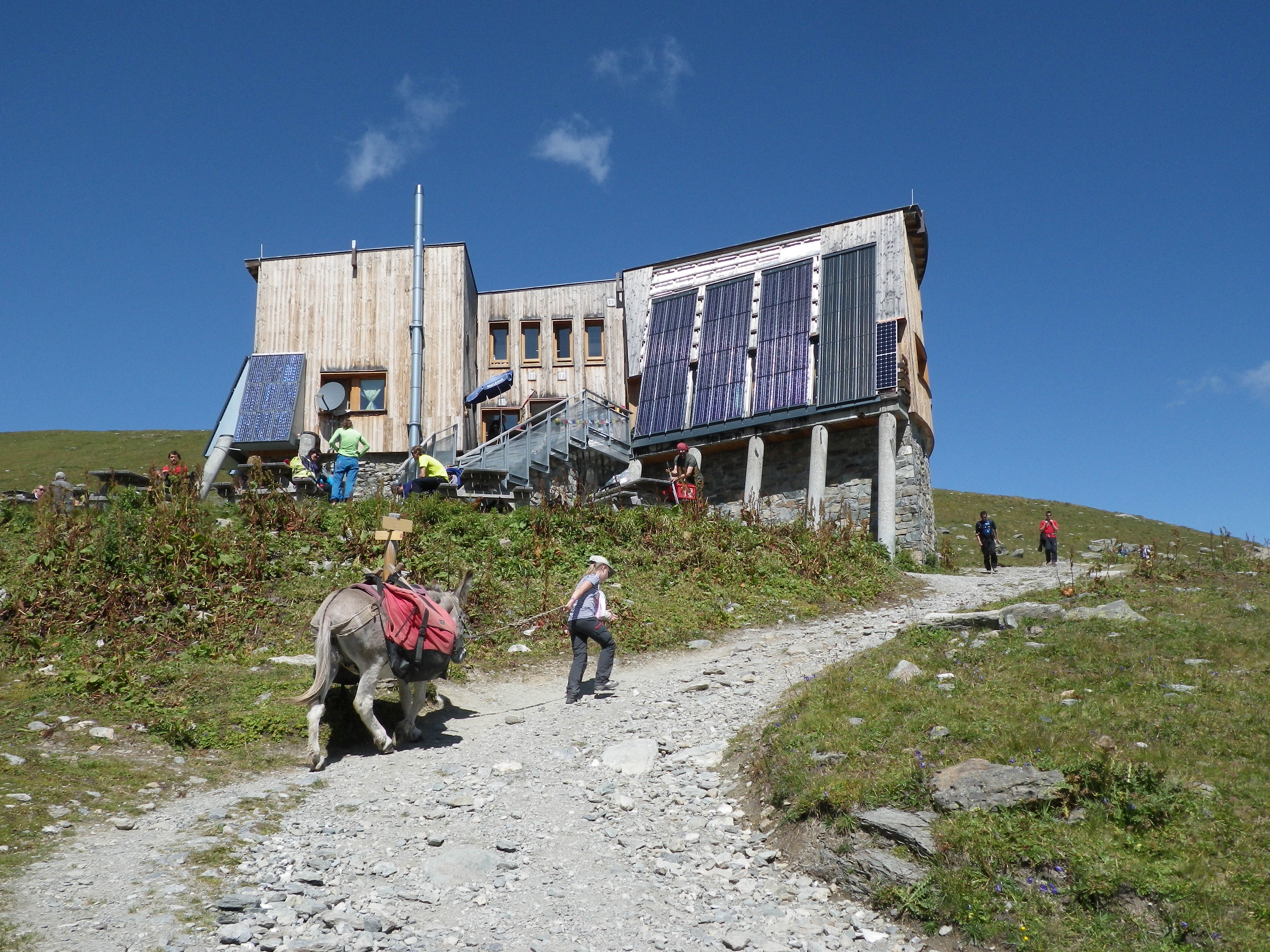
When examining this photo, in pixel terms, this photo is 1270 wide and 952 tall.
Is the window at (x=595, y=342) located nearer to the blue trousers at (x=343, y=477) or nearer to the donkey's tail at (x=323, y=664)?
the blue trousers at (x=343, y=477)

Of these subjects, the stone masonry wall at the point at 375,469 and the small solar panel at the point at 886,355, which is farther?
the stone masonry wall at the point at 375,469

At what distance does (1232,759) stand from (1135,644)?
148 inches

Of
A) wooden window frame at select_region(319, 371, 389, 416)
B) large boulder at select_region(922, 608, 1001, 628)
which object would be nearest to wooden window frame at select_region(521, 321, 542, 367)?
wooden window frame at select_region(319, 371, 389, 416)

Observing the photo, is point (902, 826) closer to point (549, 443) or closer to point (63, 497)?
point (63, 497)

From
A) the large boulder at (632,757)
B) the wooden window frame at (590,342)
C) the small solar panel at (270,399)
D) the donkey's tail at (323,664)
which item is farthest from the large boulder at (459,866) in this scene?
the wooden window frame at (590,342)

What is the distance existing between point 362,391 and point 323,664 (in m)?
21.6

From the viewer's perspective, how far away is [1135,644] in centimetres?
1075

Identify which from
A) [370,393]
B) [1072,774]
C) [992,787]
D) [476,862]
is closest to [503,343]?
[370,393]

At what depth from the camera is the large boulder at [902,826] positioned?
6.58 metres

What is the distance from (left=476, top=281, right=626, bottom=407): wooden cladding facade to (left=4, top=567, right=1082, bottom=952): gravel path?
2163cm

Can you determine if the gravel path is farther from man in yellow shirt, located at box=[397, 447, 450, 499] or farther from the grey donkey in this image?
man in yellow shirt, located at box=[397, 447, 450, 499]

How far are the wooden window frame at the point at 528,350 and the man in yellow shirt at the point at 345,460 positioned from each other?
34.4 ft

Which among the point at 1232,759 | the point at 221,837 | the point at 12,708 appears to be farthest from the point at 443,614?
the point at 1232,759

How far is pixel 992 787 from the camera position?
6.89 metres
